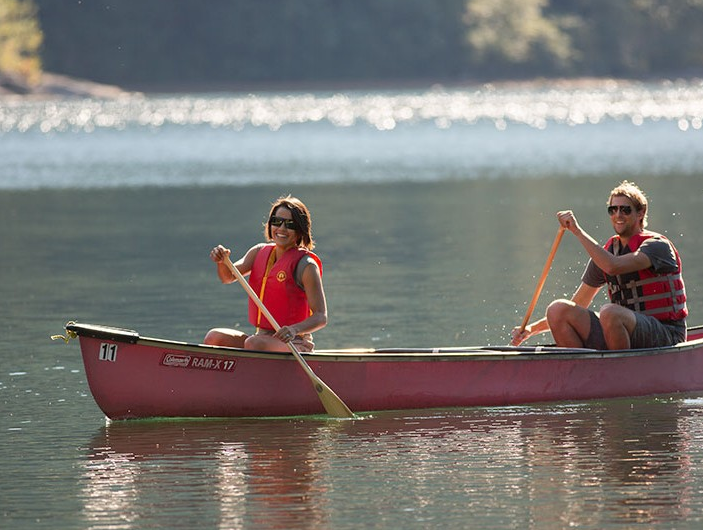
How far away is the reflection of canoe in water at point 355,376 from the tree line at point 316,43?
130604 mm

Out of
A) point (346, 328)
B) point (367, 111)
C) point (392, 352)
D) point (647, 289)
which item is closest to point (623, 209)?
point (647, 289)

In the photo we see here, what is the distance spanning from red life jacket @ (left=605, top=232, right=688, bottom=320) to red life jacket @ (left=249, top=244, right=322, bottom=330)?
188 cm

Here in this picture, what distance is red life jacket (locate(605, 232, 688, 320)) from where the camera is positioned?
33.8 feet

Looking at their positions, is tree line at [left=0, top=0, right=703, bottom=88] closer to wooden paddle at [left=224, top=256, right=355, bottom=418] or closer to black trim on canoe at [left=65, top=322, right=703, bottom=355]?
black trim on canoe at [left=65, top=322, right=703, bottom=355]

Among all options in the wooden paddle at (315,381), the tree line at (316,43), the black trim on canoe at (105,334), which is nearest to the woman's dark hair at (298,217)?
the wooden paddle at (315,381)

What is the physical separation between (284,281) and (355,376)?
73 cm

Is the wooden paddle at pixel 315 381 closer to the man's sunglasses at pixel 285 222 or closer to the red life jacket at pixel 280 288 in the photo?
the red life jacket at pixel 280 288

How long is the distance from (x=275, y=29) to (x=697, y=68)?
38035mm

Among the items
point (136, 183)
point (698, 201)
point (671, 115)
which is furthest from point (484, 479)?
point (671, 115)

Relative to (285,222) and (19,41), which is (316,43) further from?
(285,222)

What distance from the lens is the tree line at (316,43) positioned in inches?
5546

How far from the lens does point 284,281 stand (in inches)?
396

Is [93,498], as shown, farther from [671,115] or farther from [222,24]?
[222,24]

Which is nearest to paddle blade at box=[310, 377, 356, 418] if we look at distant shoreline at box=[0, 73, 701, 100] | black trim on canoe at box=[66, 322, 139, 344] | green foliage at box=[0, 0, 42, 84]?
black trim on canoe at box=[66, 322, 139, 344]
